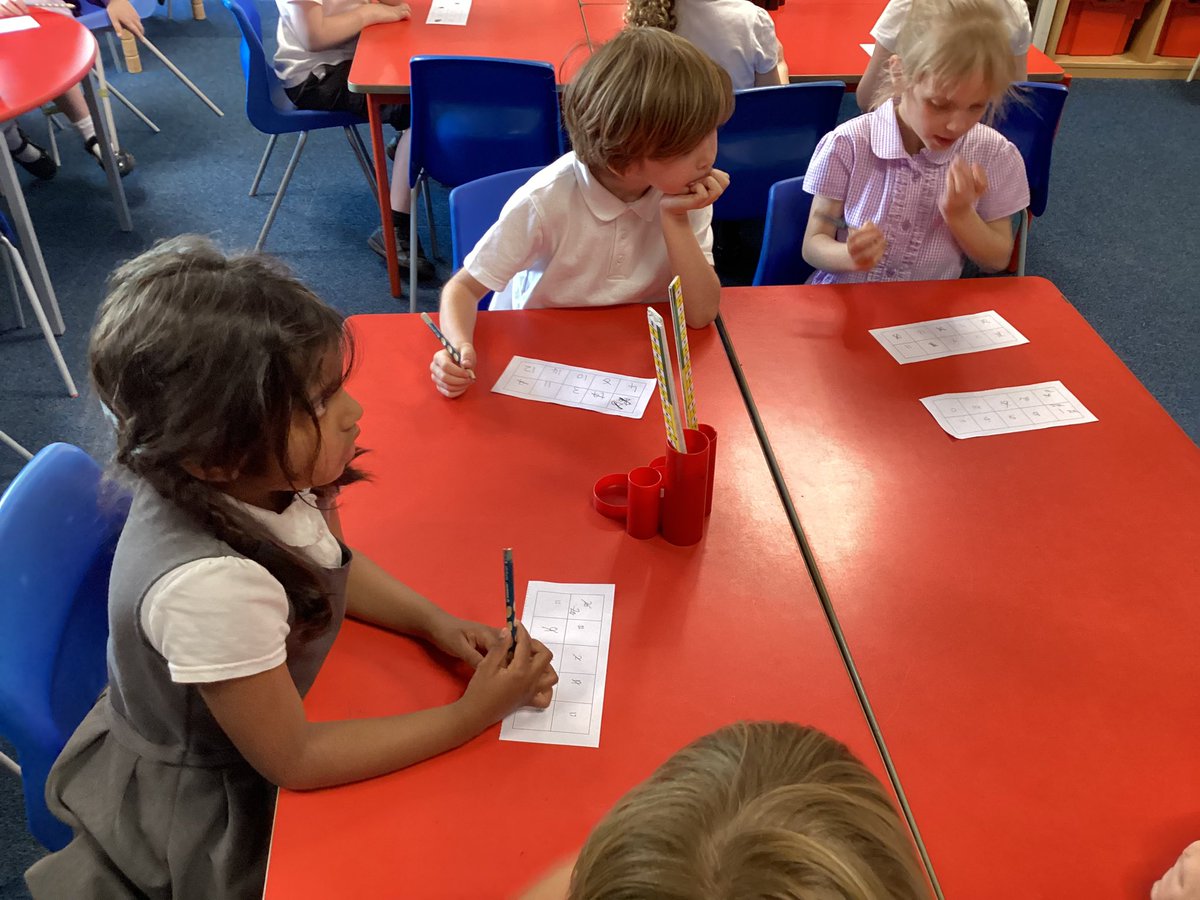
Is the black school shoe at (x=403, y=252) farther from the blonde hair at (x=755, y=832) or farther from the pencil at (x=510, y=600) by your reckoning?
the blonde hair at (x=755, y=832)

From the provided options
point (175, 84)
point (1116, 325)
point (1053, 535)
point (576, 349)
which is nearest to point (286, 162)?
point (175, 84)

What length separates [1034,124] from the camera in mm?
2350

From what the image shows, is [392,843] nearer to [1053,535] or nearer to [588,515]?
[588,515]

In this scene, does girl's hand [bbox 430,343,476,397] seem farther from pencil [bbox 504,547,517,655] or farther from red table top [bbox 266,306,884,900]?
pencil [bbox 504,547,517,655]

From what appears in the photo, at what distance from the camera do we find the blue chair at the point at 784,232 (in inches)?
78.7

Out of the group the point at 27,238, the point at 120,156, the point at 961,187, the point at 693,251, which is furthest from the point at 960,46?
the point at 120,156

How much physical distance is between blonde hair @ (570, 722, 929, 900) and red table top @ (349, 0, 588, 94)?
244 cm

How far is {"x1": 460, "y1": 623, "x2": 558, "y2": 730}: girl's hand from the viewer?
0.97 metres

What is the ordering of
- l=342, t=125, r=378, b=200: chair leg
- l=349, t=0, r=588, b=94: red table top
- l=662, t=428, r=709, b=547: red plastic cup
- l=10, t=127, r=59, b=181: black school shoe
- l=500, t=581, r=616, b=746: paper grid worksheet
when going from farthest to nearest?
1. l=10, t=127, r=59, b=181: black school shoe
2. l=342, t=125, r=378, b=200: chair leg
3. l=349, t=0, r=588, b=94: red table top
4. l=662, t=428, r=709, b=547: red plastic cup
5. l=500, t=581, r=616, b=746: paper grid worksheet

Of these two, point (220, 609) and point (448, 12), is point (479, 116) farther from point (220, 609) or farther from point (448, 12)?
point (220, 609)

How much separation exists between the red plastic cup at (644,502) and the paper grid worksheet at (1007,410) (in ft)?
1.67

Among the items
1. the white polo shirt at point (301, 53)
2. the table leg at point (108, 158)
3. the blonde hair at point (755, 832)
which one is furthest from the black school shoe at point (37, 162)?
the blonde hair at point (755, 832)

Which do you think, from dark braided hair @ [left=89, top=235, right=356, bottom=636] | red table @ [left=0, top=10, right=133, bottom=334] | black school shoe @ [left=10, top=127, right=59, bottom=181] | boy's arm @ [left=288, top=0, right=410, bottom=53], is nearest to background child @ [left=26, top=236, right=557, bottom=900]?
dark braided hair @ [left=89, top=235, right=356, bottom=636]

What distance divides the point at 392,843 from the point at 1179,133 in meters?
4.90
